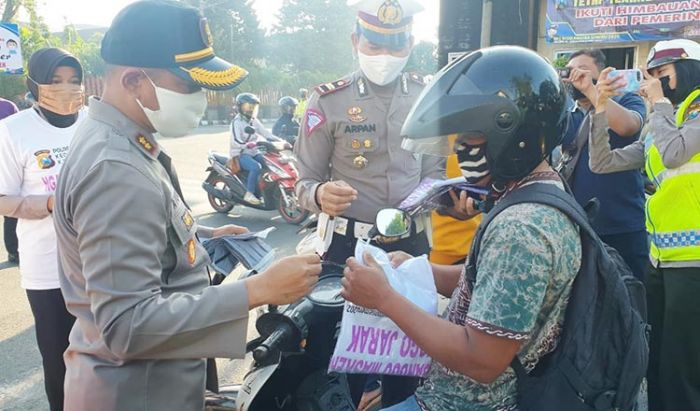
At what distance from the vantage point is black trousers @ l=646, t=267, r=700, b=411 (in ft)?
8.76

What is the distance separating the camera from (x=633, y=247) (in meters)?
3.35

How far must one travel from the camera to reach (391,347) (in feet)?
5.28

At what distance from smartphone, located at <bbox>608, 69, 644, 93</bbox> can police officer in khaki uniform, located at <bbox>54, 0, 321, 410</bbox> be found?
2426mm

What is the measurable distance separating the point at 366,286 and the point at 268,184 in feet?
23.1

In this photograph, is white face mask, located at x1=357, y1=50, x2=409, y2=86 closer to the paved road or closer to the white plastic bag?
the white plastic bag

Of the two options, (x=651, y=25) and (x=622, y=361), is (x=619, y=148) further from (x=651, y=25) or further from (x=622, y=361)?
(x=651, y=25)

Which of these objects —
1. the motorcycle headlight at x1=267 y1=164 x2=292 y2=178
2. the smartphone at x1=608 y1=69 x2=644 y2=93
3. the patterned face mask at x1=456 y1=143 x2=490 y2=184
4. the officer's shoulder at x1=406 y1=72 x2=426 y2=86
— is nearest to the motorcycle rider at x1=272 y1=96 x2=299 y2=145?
the motorcycle headlight at x1=267 y1=164 x2=292 y2=178

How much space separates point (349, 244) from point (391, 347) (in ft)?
3.97

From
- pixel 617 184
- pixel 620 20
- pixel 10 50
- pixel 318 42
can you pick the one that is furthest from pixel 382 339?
pixel 318 42

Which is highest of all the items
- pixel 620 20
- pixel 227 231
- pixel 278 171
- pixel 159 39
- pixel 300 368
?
pixel 620 20

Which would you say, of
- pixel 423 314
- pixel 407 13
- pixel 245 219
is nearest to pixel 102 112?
pixel 423 314

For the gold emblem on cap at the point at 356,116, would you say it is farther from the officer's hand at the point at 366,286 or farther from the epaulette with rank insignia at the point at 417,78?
the officer's hand at the point at 366,286

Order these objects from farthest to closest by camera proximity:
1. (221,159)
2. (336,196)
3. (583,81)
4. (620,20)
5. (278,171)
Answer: (620,20) < (221,159) < (278,171) < (583,81) < (336,196)

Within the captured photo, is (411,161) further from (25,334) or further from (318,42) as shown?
(318,42)
